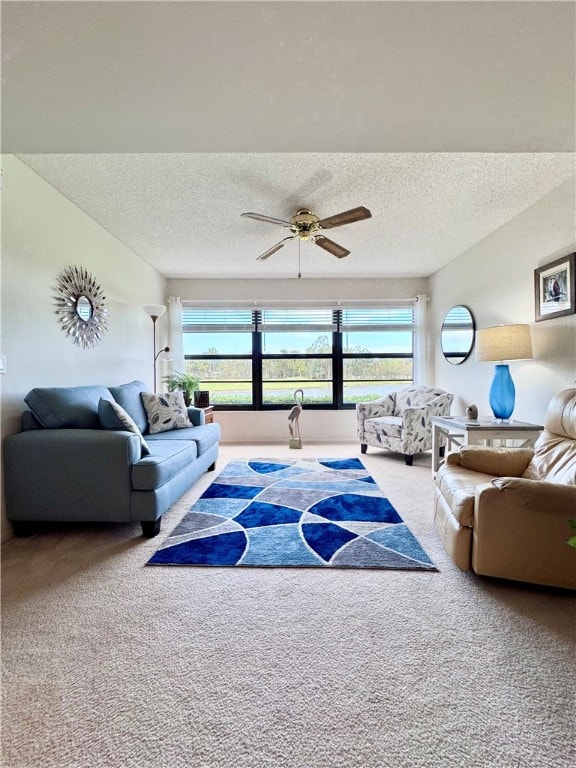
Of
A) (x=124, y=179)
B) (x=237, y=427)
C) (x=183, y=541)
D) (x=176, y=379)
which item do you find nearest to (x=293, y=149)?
(x=124, y=179)

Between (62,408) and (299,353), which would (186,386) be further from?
(62,408)

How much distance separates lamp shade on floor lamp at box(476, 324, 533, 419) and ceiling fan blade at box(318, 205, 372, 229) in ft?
4.71

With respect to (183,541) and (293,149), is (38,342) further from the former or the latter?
(293,149)

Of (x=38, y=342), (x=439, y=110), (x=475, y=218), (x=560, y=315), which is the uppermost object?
(x=475, y=218)

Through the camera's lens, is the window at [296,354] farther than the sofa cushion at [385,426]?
Yes

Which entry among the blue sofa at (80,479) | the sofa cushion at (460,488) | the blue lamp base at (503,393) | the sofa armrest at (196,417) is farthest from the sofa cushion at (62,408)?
the blue lamp base at (503,393)

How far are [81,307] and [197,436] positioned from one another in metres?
1.53

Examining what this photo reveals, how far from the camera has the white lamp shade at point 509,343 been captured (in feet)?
9.14

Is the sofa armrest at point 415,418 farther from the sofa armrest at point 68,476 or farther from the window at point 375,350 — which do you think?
the sofa armrest at point 68,476

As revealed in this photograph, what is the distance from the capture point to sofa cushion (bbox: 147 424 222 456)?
10.5 ft

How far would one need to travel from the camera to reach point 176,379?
5.01 m

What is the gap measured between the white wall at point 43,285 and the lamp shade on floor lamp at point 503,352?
3.51m

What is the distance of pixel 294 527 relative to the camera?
7.93ft

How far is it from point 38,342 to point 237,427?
3.18 m
